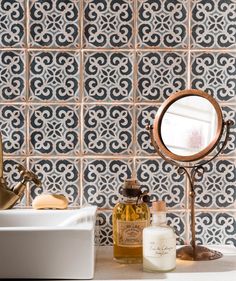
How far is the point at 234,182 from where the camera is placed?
4.97ft

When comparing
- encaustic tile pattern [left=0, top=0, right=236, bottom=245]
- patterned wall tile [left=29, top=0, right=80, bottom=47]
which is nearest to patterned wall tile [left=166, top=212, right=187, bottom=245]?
encaustic tile pattern [left=0, top=0, right=236, bottom=245]

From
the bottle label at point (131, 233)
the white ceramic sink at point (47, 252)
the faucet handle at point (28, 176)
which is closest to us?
the white ceramic sink at point (47, 252)

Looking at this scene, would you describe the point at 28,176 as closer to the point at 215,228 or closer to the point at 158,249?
the point at 158,249

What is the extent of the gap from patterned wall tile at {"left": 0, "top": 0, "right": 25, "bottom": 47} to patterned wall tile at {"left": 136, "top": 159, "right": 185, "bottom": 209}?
0.49 meters

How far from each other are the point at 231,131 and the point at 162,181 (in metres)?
0.24

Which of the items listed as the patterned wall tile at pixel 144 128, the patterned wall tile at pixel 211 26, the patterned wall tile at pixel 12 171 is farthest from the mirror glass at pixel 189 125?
the patterned wall tile at pixel 12 171

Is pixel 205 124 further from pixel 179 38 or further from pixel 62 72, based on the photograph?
pixel 62 72

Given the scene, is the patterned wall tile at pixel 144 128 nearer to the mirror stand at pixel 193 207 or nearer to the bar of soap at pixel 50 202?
the mirror stand at pixel 193 207

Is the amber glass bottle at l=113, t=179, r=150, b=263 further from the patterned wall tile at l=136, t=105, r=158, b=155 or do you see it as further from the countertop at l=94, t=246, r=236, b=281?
the patterned wall tile at l=136, t=105, r=158, b=155

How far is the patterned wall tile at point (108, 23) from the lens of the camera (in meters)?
1.52

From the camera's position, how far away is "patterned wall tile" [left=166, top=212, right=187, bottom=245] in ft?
4.98

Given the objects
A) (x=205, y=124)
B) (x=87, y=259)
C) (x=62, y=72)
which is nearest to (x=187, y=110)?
(x=205, y=124)

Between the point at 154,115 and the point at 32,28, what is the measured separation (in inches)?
16.9

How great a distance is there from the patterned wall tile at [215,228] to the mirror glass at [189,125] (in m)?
0.23
